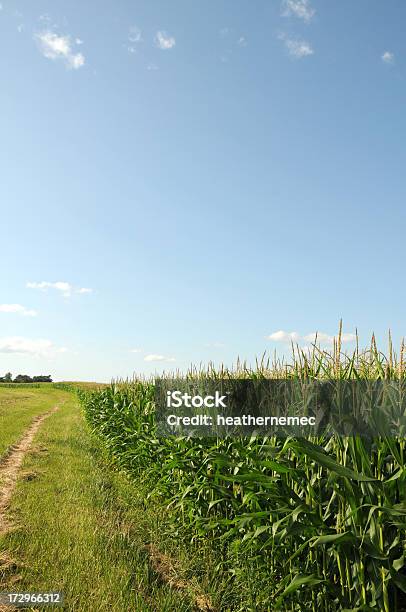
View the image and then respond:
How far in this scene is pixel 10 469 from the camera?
12.4 m

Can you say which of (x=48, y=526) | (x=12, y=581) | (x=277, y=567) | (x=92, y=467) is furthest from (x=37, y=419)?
(x=277, y=567)

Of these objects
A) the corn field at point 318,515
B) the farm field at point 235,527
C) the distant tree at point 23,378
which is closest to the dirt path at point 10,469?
the farm field at point 235,527

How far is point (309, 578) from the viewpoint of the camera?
3.84m

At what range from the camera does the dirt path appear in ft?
28.8

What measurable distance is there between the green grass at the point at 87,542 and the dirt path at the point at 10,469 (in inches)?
7.8

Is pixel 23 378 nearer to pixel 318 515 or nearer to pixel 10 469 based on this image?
pixel 10 469

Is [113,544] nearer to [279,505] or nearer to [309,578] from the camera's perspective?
[279,505]

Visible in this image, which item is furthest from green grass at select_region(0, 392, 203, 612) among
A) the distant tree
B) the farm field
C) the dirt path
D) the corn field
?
the distant tree

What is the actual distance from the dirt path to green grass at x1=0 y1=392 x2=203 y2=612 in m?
0.20

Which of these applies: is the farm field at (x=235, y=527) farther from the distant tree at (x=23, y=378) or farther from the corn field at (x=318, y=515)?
the distant tree at (x=23, y=378)

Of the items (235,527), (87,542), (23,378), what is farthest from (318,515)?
(23,378)

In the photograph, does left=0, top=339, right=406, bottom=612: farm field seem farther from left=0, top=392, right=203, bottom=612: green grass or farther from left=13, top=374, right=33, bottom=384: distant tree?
left=13, top=374, right=33, bottom=384: distant tree

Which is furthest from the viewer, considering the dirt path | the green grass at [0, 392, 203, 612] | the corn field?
the dirt path

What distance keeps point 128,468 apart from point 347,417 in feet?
29.1
